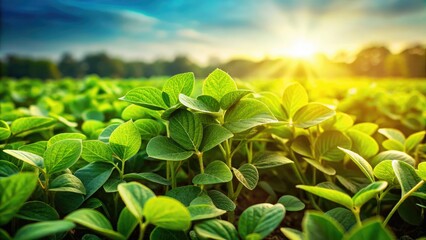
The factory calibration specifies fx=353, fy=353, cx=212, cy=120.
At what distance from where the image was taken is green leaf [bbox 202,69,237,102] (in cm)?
104

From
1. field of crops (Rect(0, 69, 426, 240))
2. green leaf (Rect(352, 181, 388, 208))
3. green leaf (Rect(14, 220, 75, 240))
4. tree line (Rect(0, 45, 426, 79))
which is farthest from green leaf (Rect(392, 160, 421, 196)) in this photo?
tree line (Rect(0, 45, 426, 79))

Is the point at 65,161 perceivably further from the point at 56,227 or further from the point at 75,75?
the point at 75,75

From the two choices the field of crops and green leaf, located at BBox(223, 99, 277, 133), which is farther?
green leaf, located at BBox(223, 99, 277, 133)

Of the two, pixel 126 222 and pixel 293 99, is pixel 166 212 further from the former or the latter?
pixel 293 99

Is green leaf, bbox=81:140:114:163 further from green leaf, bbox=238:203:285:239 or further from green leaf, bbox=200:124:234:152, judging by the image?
green leaf, bbox=238:203:285:239

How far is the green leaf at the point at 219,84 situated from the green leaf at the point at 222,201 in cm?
29

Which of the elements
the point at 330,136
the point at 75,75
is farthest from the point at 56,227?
the point at 75,75

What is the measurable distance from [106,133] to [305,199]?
2.69 ft

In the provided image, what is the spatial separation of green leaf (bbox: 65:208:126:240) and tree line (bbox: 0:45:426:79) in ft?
88.3

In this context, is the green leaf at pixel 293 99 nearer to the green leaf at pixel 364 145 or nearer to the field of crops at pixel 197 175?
the field of crops at pixel 197 175

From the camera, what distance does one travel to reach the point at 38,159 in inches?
34.5

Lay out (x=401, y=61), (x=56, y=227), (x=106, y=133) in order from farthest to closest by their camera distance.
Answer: (x=401, y=61) < (x=106, y=133) < (x=56, y=227)

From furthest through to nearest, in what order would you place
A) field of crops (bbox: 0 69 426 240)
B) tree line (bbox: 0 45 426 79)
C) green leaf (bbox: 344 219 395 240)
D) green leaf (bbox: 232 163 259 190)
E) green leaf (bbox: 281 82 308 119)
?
tree line (bbox: 0 45 426 79)
green leaf (bbox: 281 82 308 119)
green leaf (bbox: 232 163 259 190)
field of crops (bbox: 0 69 426 240)
green leaf (bbox: 344 219 395 240)

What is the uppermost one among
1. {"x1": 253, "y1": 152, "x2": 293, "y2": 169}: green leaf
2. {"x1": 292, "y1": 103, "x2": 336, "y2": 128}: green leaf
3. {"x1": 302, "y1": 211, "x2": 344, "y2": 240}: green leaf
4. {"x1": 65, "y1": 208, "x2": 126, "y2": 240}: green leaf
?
{"x1": 292, "y1": 103, "x2": 336, "y2": 128}: green leaf
